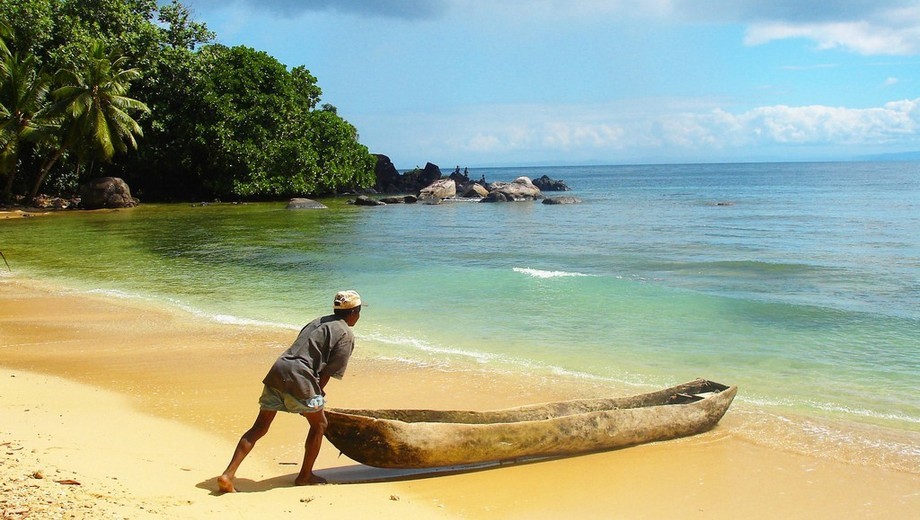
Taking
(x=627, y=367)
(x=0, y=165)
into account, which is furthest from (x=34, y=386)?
(x=0, y=165)

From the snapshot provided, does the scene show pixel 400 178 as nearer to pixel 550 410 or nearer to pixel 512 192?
pixel 512 192

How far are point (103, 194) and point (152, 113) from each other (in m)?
6.06

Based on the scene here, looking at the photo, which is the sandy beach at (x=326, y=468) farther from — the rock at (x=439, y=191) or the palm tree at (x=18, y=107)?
the rock at (x=439, y=191)

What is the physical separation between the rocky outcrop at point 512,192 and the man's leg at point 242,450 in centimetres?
4198

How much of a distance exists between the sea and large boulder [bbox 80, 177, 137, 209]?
12.3 ft

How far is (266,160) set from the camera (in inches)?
1569

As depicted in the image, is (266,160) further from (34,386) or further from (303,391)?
(303,391)

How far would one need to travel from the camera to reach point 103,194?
35406mm

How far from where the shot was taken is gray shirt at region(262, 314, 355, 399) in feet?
16.6

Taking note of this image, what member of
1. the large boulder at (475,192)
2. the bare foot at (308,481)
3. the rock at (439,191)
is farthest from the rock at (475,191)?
the bare foot at (308,481)

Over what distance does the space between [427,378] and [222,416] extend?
2441mm

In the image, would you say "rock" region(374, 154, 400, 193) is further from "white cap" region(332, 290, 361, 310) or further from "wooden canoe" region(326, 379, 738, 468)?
"white cap" region(332, 290, 361, 310)

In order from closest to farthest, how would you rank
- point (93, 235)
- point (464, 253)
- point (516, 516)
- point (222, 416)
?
point (516, 516), point (222, 416), point (464, 253), point (93, 235)

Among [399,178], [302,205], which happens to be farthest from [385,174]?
[302,205]
